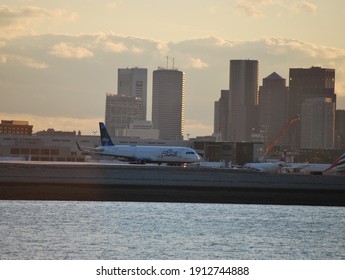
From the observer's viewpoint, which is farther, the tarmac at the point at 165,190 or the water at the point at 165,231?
the tarmac at the point at 165,190

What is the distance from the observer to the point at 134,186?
109 metres

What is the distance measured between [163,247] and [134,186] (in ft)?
162

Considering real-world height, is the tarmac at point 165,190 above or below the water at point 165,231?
above

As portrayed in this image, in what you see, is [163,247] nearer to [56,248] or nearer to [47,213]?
→ [56,248]

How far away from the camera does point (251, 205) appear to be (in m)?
94.8

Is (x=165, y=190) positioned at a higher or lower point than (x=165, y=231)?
higher

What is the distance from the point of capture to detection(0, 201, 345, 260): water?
57812 mm

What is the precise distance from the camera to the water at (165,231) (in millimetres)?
Result: 57812

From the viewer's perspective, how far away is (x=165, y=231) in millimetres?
68250

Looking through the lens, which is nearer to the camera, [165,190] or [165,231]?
[165,231]

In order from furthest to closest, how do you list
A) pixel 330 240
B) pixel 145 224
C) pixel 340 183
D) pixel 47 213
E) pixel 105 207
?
1. pixel 340 183
2. pixel 105 207
3. pixel 47 213
4. pixel 145 224
5. pixel 330 240
